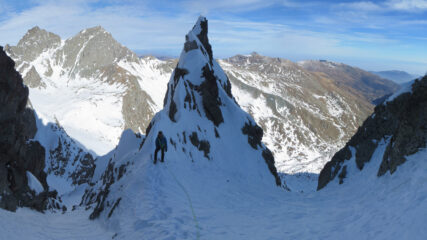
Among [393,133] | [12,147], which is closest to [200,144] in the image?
[12,147]

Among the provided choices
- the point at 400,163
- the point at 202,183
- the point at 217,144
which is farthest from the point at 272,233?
the point at 217,144

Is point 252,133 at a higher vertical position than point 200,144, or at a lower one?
lower

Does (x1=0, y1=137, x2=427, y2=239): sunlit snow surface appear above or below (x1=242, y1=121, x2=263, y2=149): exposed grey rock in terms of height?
above

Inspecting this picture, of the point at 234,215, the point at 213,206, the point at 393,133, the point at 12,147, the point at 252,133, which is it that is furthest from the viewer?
the point at 252,133

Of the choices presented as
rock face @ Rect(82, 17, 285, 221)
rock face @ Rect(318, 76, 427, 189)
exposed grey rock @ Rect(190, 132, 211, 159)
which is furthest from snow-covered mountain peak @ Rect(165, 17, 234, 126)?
rock face @ Rect(318, 76, 427, 189)

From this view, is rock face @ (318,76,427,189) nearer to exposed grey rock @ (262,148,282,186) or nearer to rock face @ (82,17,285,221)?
exposed grey rock @ (262,148,282,186)

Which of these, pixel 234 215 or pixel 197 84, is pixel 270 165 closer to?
pixel 197 84

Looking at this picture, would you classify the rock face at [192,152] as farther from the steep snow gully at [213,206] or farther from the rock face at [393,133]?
the rock face at [393,133]

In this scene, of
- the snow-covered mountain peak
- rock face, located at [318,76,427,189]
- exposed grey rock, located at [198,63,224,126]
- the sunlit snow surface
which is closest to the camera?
the sunlit snow surface
